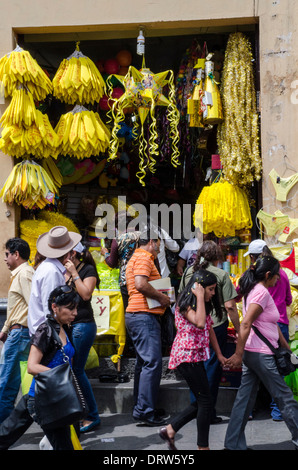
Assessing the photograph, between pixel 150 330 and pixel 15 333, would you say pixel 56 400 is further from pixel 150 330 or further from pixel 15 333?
pixel 150 330

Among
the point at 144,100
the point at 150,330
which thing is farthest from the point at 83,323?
the point at 144,100

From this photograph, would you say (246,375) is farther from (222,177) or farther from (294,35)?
(294,35)

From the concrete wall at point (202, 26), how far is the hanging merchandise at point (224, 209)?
0.97ft

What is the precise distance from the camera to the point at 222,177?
24.2ft

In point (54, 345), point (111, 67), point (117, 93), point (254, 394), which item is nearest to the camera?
point (54, 345)

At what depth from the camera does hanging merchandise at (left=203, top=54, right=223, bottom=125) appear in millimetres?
7156

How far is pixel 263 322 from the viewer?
5.08m

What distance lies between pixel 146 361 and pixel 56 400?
208 cm

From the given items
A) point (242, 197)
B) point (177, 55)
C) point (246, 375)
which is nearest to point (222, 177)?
point (242, 197)

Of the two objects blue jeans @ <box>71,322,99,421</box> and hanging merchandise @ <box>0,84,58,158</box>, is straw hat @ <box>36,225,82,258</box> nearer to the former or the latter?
blue jeans @ <box>71,322,99,421</box>

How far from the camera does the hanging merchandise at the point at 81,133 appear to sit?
23.5ft

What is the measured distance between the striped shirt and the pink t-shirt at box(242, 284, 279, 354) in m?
1.25

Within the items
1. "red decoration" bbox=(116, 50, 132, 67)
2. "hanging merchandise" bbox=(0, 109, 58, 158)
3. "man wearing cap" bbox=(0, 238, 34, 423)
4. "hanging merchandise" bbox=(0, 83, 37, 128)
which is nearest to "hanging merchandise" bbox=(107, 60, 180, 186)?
"red decoration" bbox=(116, 50, 132, 67)

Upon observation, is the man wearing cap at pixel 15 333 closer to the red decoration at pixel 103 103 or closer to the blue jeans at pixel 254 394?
the blue jeans at pixel 254 394
